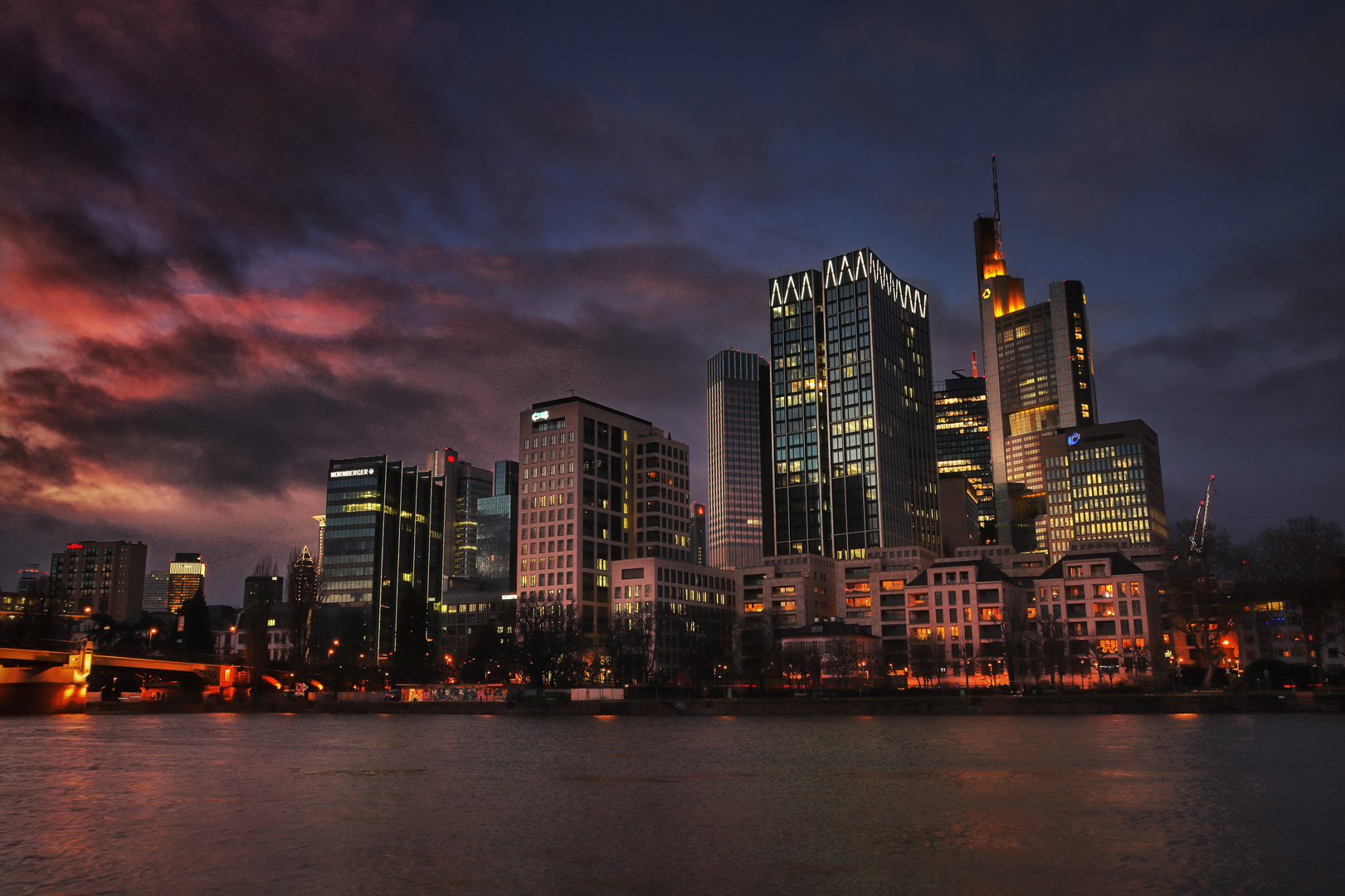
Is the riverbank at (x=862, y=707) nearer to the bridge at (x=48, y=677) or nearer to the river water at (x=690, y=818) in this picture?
the bridge at (x=48, y=677)

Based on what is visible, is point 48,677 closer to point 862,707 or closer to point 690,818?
point 862,707

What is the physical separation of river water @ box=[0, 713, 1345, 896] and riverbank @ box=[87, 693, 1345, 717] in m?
45.0

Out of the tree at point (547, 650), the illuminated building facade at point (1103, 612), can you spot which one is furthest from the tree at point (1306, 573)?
the tree at point (547, 650)

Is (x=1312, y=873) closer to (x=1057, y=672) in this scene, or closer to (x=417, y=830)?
(x=417, y=830)

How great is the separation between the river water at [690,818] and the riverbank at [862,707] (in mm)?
44991

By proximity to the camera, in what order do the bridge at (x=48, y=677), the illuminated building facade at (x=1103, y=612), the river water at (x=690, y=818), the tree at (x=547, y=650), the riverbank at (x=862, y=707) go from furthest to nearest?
the illuminated building facade at (x=1103, y=612) → the tree at (x=547, y=650) → the bridge at (x=48, y=677) → the riverbank at (x=862, y=707) → the river water at (x=690, y=818)

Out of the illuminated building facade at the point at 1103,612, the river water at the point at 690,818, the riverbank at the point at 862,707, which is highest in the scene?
the illuminated building facade at the point at 1103,612

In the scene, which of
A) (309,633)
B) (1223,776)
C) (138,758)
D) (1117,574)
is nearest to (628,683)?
(309,633)

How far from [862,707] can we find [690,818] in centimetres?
9762

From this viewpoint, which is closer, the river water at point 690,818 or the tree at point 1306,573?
the river water at point 690,818

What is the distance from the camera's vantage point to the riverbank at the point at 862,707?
112 meters

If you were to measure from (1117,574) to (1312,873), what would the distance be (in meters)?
176

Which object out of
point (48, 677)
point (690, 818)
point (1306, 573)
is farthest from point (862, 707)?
point (48, 677)

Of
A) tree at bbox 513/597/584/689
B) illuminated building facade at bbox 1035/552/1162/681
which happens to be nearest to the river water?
tree at bbox 513/597/584/689
